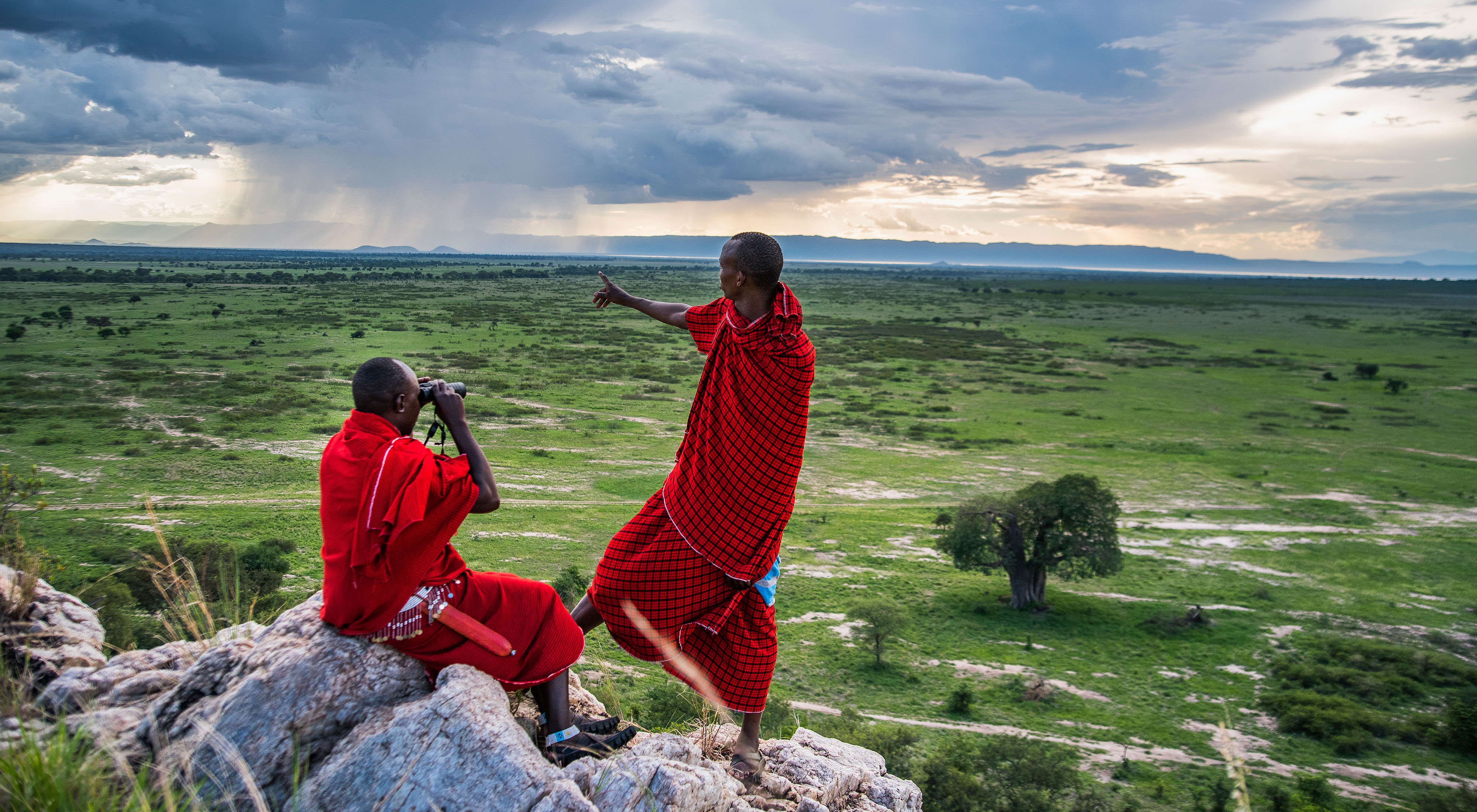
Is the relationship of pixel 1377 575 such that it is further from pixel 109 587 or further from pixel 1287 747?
pixel 109 587

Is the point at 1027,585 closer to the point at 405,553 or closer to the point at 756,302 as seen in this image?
the point at 756,302

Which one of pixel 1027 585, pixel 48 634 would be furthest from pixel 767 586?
pixel 1027 585

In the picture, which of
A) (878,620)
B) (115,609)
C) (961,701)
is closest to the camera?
(115,609)

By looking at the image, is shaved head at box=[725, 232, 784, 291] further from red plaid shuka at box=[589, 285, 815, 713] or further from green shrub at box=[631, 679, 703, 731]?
green shrub at box=[631, 679, 703, 731]

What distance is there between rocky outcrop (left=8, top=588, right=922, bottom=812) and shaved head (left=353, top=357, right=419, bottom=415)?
3.12 ft

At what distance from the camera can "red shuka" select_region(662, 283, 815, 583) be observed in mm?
3602

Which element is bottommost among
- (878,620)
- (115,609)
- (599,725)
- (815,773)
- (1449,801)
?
(1449,801)

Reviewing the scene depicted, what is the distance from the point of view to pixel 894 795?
426cm

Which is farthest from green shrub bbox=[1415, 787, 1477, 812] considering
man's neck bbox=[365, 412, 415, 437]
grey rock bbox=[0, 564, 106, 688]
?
grey rock bbox=[0, 564, 106, 688]

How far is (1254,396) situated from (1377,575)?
29.5 m

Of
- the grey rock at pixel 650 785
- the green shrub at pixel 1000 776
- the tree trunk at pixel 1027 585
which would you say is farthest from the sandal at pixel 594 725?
the tree trunk at pixel 1027 585

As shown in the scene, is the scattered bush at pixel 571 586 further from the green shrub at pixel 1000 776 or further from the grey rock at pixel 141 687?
the grey rock at pixel 141 687

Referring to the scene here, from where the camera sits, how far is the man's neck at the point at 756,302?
3.65 meters

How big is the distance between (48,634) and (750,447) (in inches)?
144
